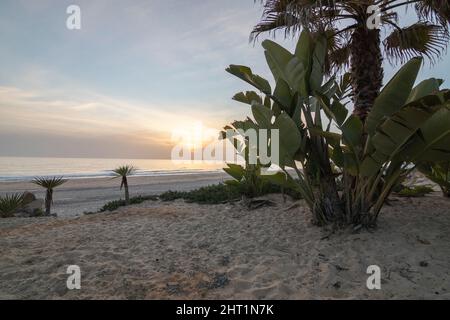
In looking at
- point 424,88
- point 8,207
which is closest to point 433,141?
point 424,88

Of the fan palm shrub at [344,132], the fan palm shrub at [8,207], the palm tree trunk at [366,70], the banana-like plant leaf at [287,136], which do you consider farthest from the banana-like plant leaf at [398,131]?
the fan palm shrub at [8,207]

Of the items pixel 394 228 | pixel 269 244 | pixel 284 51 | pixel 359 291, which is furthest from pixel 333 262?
pixel 284 51

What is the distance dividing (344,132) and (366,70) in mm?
2263

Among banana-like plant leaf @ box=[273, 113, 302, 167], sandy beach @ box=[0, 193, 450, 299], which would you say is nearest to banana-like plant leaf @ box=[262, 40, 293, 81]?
banana-like plant leaf @ box=[273, 113, 302, 167]

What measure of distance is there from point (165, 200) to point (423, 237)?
641 centimetres

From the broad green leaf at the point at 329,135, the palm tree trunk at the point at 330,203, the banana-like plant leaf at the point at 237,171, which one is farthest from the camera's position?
the banana-like plant leaf at the point at 237,171

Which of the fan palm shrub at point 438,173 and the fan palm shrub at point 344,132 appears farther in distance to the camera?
the fan palm shrub at point 438,173

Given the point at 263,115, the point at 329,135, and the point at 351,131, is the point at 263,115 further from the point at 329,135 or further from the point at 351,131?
the point at 351,131

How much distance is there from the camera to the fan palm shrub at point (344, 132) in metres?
3.48

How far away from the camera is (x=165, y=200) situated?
339 inches

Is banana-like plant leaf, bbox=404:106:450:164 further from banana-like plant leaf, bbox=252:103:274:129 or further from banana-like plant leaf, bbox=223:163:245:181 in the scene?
banana-like plant leaf, bbox=223:163:245:181

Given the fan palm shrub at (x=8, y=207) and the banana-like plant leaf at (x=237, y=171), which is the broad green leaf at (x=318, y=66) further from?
the fan palm shrub at (x=8, y=207)

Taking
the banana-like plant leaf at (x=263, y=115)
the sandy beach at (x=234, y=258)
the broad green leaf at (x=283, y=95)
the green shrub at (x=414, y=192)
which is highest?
the broad green leaf at (x=283, y=95)

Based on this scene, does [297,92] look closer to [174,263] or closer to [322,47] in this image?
[322,47]
